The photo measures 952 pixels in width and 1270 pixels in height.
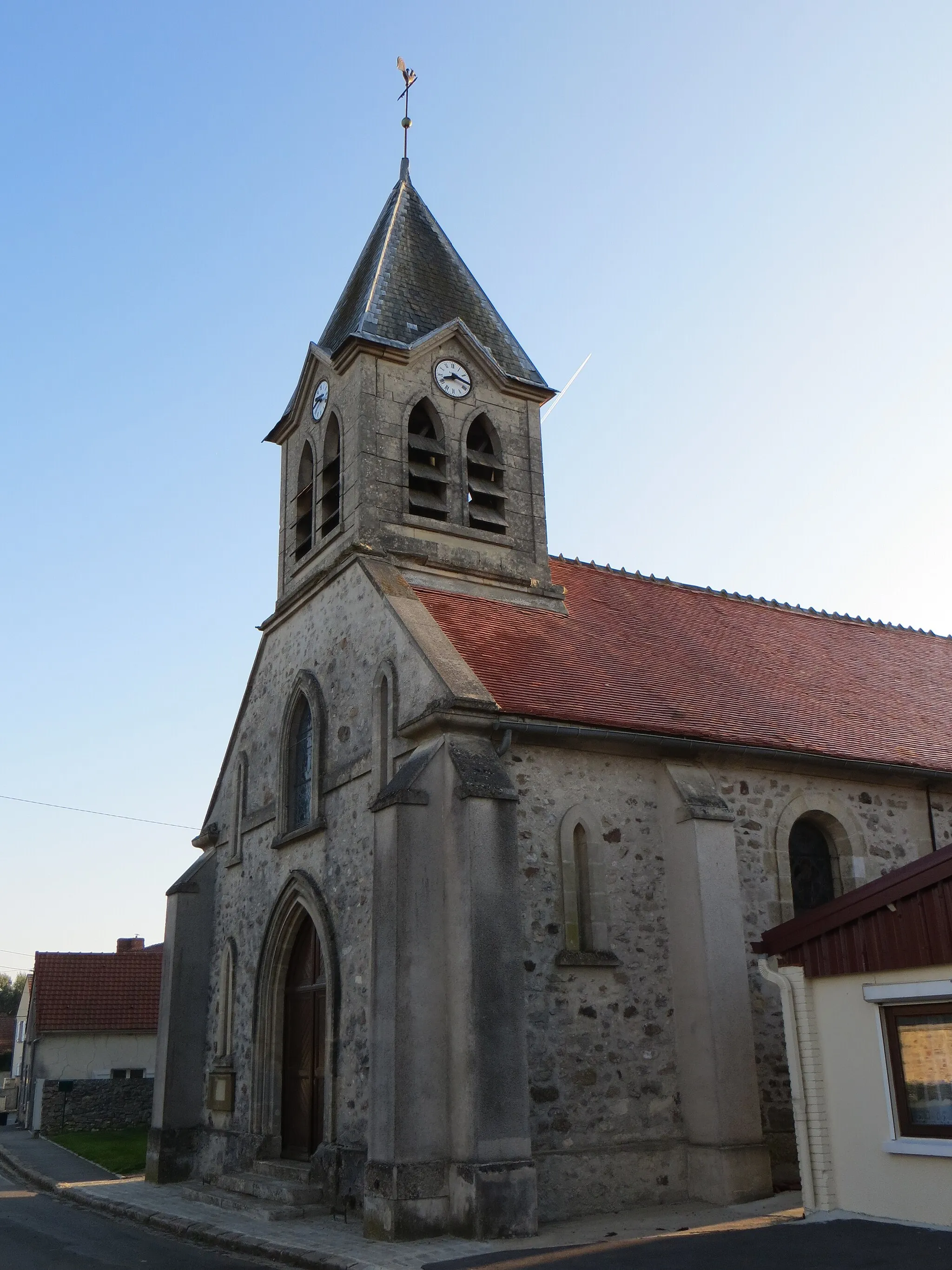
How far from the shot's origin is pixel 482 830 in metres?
11.9

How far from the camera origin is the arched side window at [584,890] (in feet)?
42.3

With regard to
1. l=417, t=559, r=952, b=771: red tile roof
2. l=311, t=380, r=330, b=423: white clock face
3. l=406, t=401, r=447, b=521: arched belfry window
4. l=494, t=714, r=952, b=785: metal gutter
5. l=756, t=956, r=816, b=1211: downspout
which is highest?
l=311, t=380, r=330, b=423: white clock face

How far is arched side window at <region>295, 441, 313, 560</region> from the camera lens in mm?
19000

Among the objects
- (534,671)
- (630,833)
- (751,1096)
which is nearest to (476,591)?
(534,671)

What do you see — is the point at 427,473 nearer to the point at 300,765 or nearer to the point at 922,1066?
the point at 300,765

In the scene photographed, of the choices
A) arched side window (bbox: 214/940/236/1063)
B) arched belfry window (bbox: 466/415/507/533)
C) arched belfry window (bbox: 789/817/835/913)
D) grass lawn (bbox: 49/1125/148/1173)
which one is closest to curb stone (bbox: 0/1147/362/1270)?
arched side window (bbox: 214/940/236/1063)

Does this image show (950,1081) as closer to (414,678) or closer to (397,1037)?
(397,1037)

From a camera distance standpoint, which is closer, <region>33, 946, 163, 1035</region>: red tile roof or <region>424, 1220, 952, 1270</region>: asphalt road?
<region>424, 1220, 952, 1270</region>: asphalt road

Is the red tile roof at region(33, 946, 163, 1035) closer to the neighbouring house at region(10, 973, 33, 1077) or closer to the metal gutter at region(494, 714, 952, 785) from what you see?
the neighbouring house at region(10, 973, 33, 1077)

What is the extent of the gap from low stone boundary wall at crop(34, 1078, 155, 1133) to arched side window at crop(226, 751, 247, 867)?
683 inches

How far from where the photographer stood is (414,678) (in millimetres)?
13742

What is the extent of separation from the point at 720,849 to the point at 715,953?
4.07ft

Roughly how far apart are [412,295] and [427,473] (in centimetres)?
372

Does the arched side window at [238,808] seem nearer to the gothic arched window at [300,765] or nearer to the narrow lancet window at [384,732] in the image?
the gothic arched window at [300,765]
